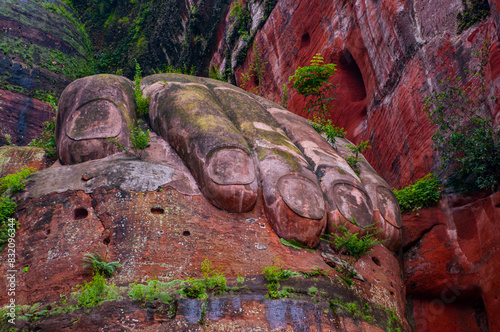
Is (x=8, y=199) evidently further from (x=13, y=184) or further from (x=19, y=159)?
(x=19, y=159)

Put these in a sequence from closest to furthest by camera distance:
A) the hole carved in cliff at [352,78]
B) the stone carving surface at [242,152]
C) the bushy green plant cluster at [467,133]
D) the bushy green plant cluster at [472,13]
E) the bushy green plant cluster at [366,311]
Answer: the bushy green plant cluster at [366,311]
the stone carving surface at [242,152]
the bushy green plant cluster at [467,133]
the bushy green plant cluster at [472,13]
the hole carved in cliff at [352,78]

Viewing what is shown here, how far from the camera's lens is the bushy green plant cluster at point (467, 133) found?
7227 millimetres

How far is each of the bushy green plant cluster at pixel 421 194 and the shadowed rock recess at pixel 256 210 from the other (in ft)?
0.55

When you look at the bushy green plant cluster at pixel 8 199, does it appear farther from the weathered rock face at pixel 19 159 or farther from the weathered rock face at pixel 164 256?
the weathered rock face at pixel 19 159

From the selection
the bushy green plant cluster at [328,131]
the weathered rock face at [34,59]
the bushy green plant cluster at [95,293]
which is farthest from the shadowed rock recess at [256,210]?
the weathered rock face at [34,59]

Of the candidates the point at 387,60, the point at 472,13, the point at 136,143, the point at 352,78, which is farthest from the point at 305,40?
the point at 136,143

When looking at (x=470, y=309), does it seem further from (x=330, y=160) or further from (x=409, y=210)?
(x=330, y=160)

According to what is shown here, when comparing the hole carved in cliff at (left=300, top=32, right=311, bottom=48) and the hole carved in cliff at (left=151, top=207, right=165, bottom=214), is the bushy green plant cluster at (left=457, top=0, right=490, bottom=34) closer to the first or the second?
the hole carved in cliff at (left=300, top=32, right=311, bottom=48)

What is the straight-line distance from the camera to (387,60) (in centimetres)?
1079

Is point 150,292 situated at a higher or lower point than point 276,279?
lower

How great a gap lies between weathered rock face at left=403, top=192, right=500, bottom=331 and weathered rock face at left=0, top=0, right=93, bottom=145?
50.7ft

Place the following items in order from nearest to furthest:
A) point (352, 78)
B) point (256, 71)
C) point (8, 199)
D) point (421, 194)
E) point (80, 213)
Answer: point (80, 213) < point (8, 199) < point (421, 194) < point (352, 78) < point (256, 71)

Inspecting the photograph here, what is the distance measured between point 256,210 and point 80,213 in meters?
2.58

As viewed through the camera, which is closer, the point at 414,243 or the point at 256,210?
the point at 256,210
